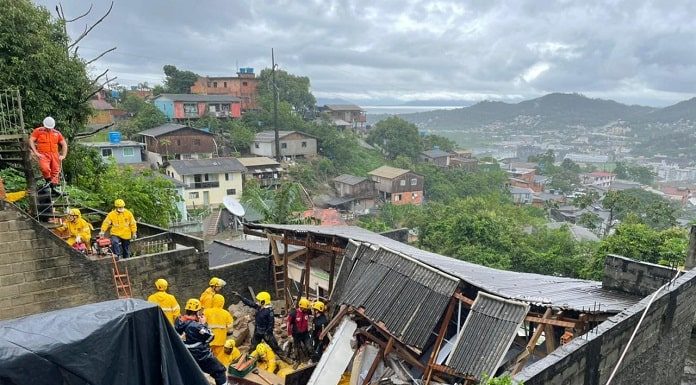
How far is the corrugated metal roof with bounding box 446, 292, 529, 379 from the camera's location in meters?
6.87

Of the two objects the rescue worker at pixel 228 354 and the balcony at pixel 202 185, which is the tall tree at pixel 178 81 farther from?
the rescue worker at pixel 228 354

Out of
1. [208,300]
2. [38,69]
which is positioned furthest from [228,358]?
[38,69]

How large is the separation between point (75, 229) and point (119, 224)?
0.97m

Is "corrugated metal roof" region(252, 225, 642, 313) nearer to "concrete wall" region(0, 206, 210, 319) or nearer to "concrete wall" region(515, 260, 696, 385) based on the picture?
"concrete wall" region(515, 260, 696, 385)

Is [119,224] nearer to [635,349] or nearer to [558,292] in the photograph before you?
[558,292]

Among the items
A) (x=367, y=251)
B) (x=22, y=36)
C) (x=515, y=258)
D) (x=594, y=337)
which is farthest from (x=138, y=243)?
(x=515, y=258)

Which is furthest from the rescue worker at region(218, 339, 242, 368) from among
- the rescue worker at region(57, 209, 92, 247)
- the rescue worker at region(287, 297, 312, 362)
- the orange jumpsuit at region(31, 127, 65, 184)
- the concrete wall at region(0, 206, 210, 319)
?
the orange jumpsuit at region(31, 127, 65, 184)

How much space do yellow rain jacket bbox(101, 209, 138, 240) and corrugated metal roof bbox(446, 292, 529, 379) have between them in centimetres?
816

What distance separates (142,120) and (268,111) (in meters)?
16.9

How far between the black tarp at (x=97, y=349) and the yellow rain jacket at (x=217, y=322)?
4.01m

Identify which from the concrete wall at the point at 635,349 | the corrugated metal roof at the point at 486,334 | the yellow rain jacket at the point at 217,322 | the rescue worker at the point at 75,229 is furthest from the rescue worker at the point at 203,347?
the rescue worker at the point at 75,229

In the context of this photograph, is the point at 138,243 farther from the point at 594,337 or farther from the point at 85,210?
the point at 594,337

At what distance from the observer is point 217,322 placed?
8.66 m

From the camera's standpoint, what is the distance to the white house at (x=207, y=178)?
41438mm
